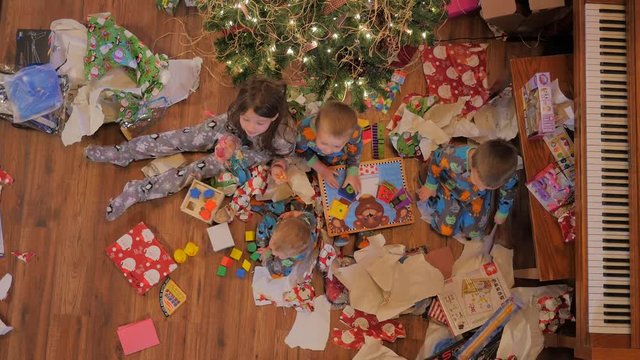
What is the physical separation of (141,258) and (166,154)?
1.66 ft

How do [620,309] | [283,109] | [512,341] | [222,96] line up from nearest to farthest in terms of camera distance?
[620,309] < [283,109] < [512,341] < [222,96]

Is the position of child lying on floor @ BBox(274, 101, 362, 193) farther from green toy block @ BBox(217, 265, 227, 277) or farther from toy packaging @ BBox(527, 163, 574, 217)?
toy packaging @ BBox(527, 163, 574, 217)

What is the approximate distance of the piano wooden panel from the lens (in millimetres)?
2234

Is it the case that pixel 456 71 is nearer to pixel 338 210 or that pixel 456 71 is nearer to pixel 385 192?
pixel 385 192

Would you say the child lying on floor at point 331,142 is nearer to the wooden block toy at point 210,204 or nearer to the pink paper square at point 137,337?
the wooden block toy at point 210,204

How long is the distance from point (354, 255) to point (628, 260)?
1.12 meters

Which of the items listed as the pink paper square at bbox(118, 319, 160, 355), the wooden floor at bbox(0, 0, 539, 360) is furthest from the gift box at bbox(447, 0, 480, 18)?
the pink paper square at bbox(118, 319, 160, 355)

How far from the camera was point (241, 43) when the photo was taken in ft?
7.38

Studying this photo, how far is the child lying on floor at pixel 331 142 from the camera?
2.13 meters

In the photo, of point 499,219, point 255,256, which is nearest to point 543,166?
point 499,219

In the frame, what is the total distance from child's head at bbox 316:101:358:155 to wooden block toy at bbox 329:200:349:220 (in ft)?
1.59

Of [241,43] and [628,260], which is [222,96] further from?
[628,260]

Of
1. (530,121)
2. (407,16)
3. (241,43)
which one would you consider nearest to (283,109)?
(241,43)

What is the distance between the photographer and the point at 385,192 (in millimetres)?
2639
